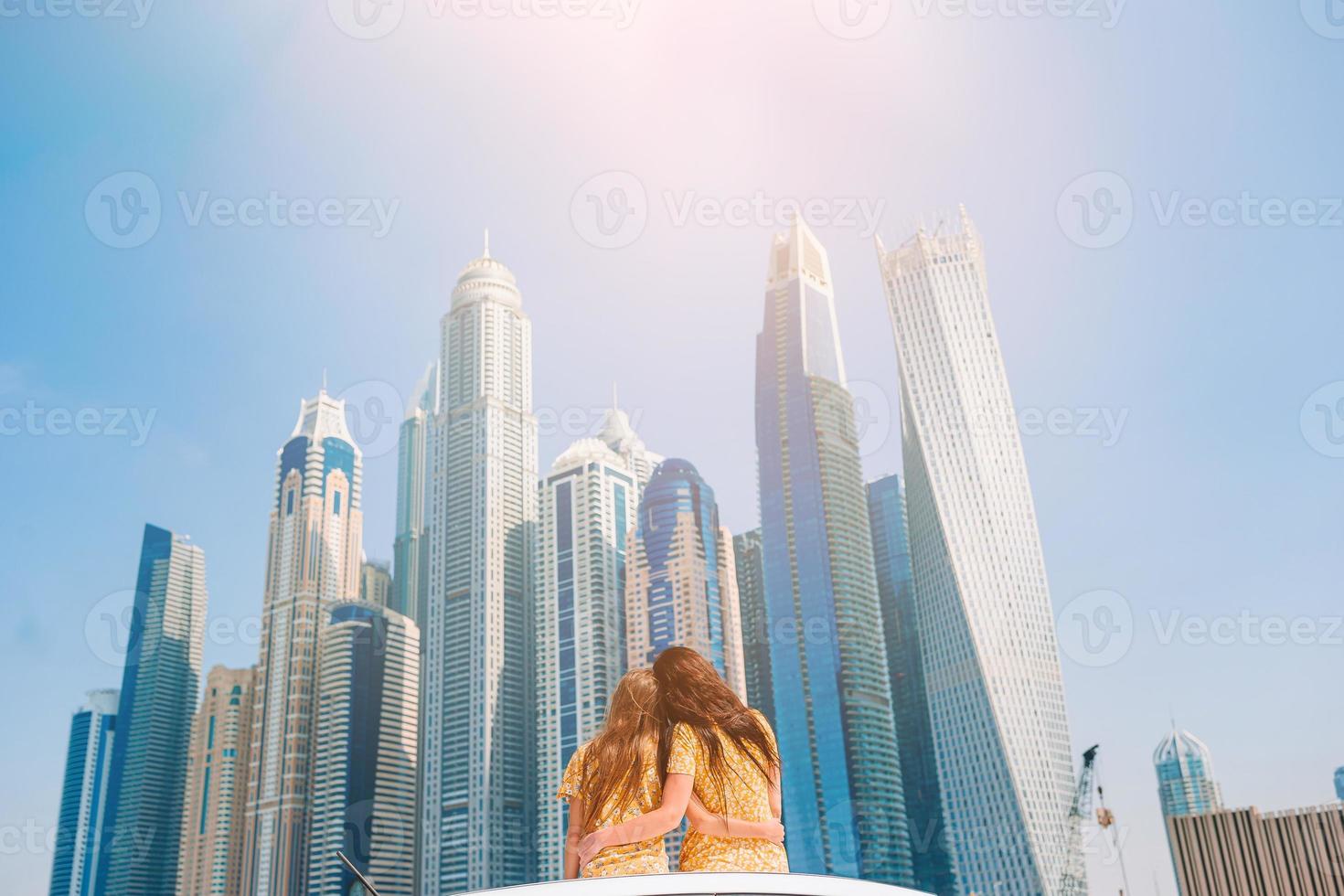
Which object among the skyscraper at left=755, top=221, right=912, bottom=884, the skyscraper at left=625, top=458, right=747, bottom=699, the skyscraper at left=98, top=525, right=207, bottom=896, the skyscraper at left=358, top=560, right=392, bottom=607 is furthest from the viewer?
the skyscraper at left=358, top=560, right=392, bottom=607

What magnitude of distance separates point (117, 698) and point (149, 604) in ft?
18.2

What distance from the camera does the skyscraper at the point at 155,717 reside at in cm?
5931

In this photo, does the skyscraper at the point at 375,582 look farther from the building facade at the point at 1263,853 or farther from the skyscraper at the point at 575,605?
the building facade at the point at 1263,853

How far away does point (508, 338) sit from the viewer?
61.9 meters

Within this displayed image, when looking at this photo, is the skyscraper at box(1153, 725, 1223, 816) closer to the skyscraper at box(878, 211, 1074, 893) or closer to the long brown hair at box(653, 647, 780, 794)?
the skyscraper at box(878, 211, 1074, 893)

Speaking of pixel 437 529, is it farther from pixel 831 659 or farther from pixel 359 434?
pixel 831 659

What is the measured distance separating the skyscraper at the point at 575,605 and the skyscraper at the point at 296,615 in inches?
436

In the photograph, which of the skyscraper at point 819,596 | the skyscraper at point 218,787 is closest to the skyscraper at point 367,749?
the skyscraper at point 218,787

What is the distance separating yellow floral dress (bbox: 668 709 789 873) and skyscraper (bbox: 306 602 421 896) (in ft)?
166

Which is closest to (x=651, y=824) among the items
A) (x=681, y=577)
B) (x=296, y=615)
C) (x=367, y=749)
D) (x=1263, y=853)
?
(x=1263, y=853)

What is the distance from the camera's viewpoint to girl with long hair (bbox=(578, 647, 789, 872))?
2131 mm

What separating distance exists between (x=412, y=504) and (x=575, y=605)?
70.9 ft

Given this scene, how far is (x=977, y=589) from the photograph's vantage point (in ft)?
168

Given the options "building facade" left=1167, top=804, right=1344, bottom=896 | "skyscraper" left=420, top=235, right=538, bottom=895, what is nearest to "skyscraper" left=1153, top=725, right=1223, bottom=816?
"skyscraper" left=420, top=235, right=538, bottom=895
